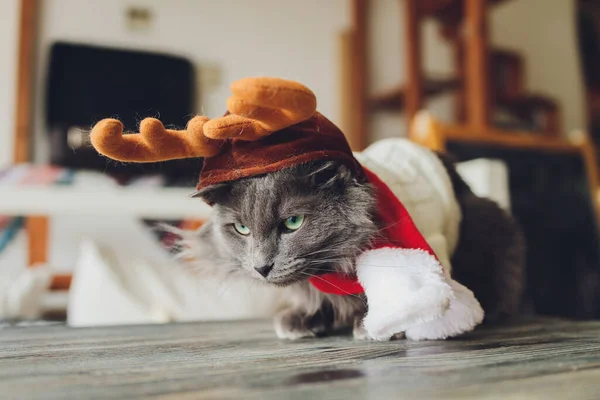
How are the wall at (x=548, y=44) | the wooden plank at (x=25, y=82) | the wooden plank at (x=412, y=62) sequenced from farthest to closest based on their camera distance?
the wall at (x=548, y=44)
the wooden plank at (x=412, y=62)
the wooden plank at (x=25, y=82)

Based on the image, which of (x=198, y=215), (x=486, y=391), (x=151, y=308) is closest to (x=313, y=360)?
(x=486, y=391)

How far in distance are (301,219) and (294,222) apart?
11 mm

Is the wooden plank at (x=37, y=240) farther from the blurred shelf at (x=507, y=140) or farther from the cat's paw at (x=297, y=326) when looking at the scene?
the cat's paw at (x=297, y=326)

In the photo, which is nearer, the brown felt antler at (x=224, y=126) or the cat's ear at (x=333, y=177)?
the brown felt antler at (x=224, y=126)

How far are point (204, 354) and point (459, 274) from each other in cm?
49

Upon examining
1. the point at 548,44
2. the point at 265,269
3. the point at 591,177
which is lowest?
the point at 265,269

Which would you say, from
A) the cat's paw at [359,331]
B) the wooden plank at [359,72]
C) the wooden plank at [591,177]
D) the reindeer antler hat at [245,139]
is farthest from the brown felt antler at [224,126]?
the wooden plank at [359,72]

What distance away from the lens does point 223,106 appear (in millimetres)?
2975

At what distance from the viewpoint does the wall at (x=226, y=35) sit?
2750 millimetres

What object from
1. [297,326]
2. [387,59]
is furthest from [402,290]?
[387,59]

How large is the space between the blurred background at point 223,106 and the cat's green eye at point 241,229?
0.20m

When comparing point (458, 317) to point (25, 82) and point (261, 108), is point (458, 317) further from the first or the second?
point (25, 82)

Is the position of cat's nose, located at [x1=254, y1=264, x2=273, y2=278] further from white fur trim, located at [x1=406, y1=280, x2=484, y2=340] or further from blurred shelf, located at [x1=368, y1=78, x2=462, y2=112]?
blurred shelf, located at [x1=368, y1=78, x2=462, y2=112]

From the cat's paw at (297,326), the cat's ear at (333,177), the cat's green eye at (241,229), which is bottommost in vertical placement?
the cat's paw at (297,326)
